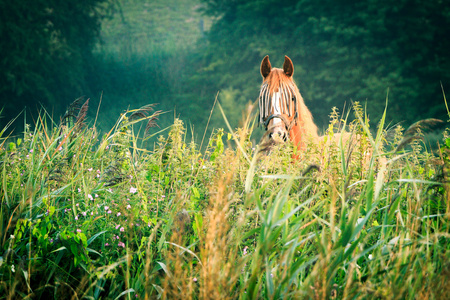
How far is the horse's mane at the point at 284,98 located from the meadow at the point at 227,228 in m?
1.38

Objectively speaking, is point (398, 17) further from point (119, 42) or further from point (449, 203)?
point (119, 42)

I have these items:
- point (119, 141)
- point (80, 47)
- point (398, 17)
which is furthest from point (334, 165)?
point (80, 47)

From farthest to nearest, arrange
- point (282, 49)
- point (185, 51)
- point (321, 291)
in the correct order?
point (185, 51) → point (282, 49) → point (321, 291)

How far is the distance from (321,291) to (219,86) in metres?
23.7

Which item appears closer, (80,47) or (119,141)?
(119,141)

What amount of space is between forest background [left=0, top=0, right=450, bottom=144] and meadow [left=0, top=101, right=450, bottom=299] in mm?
14510

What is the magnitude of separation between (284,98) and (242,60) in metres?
20.5

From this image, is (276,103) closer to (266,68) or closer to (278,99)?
(278,99)

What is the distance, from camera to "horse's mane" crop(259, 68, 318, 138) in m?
4.76

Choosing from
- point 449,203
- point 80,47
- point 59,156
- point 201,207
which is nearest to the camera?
point 449,203

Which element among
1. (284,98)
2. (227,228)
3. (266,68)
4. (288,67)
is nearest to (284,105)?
(284,98)

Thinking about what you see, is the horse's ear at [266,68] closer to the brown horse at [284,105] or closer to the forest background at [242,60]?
the brown horse at [284,105]

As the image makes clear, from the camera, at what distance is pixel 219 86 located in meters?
25.0

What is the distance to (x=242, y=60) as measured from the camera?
24.6m
